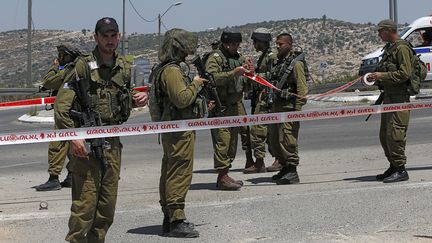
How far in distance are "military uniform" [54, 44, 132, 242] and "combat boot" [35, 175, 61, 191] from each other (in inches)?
160

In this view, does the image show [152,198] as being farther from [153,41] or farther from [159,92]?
[153,41]

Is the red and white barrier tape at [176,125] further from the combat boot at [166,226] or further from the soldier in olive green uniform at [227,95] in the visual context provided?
the combat boot at [166,226]

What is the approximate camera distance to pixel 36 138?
24.8 feet

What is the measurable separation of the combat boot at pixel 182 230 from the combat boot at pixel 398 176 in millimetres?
3099

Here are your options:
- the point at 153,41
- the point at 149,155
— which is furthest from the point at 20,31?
the point at 149,155

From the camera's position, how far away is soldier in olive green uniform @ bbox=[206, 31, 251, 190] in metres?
8.67

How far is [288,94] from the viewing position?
9.11 m

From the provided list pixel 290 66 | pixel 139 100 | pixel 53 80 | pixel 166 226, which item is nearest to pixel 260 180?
pixel 290 66

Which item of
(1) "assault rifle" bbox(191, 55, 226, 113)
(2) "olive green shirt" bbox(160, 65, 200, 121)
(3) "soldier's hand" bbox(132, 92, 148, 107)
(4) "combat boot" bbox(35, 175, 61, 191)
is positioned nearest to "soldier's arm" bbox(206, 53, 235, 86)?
(1) "assault rifle" bbox(191, 55, 226, 113)

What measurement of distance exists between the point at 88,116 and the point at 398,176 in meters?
4.61

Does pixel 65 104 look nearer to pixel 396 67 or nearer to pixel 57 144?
pixel 57 144

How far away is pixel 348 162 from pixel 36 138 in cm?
525

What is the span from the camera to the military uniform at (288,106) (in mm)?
9016

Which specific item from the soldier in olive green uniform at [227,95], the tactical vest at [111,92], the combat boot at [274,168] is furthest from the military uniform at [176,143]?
the combat boot at [274,168]
